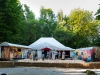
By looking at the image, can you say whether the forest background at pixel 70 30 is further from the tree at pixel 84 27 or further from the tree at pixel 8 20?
the tree at pixel 8 20

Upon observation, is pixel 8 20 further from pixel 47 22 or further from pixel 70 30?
pixel 47 22

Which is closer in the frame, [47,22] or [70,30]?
[70,30]

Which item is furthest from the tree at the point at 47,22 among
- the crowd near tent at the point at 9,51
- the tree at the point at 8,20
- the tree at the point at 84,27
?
the crowd near tent at the point at 9,51

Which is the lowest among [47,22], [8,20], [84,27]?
[8,20]

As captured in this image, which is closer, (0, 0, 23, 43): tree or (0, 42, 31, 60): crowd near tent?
(0, 42, 31, 60): crowd near tent

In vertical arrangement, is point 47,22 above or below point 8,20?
above

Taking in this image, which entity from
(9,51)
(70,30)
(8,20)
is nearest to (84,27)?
(70,30)

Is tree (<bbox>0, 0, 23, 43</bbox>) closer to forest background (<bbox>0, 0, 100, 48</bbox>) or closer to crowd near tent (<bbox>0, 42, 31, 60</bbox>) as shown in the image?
crowd near tent (<bbox>0, 42, 31, 60</bbox>)

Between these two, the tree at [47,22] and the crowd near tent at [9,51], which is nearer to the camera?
the crowd near tent at [9,51]

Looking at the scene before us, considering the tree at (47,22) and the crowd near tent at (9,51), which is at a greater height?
the tree at (47,22)

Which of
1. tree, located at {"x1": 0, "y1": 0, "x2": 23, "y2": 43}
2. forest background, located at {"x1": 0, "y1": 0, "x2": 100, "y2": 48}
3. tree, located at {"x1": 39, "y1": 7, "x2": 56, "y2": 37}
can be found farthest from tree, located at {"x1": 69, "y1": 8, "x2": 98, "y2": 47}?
tree, located at {"x1": 0, "y1": 0, "x2": 23, "y2": 43}

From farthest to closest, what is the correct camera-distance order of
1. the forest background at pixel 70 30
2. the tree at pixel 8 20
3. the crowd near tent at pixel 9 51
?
the forest background at pixel 70 30 < the tree at pixel 8 20 < the crowd near tent at pixel 9 51

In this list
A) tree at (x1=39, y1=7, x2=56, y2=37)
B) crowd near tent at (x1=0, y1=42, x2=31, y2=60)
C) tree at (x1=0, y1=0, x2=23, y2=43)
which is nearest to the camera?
crowd near tent at (x1=0, y1=42, x2=31, y2=60)

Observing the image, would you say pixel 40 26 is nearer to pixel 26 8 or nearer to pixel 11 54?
pixel 26 8
